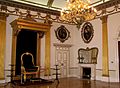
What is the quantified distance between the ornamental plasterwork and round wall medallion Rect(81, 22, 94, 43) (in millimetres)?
977

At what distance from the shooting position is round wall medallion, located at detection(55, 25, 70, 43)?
1061cm

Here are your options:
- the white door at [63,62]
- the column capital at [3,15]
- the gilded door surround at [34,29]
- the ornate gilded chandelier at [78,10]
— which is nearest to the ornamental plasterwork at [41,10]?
the column capital at [3,15]

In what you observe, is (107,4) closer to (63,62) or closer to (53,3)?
(53,3)

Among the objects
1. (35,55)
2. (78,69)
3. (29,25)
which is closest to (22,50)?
(35,55)

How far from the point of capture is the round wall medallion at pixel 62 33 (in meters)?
10.6

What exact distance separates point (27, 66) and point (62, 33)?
356 centimetres

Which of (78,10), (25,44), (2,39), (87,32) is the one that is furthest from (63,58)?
(78,10)

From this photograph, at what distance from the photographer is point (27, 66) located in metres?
8.34

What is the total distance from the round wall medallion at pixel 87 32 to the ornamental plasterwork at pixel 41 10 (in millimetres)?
977

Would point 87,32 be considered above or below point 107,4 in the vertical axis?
below

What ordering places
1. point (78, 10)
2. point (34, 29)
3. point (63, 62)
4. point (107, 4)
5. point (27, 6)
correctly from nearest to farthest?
point (78, 10)
point (34, 29)
point (107, 4)
point (27, 6)
point (63, 62)

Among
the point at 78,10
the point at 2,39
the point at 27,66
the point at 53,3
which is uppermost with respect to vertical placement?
the point at 53,3

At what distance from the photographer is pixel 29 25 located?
27.0 ft

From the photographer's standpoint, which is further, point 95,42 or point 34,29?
point 95,42
